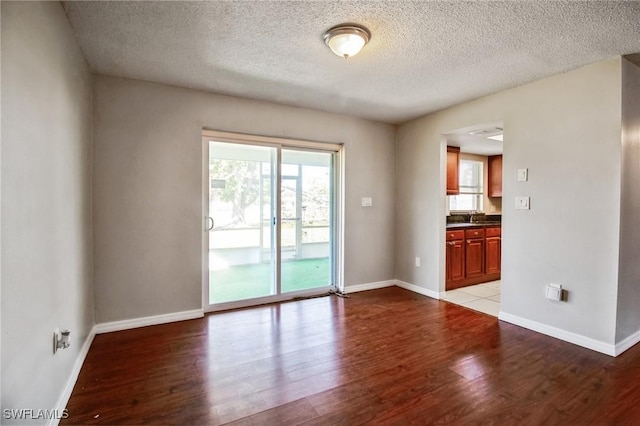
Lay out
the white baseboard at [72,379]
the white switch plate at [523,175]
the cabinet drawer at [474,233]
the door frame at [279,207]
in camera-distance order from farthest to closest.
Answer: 1. the cabinet drawer at [474,233]
2. the door frame at [279,207]
3. the white switch plate at [523,175]
4. the white baseboard at [72,379]

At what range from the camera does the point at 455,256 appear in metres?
4.45

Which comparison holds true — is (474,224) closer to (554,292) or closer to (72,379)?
(554,292)

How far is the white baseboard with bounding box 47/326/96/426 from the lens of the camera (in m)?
1.77

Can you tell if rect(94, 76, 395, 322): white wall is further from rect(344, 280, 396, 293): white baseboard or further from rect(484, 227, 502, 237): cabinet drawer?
rect(484, 227, 502, 237): cabinet drawer

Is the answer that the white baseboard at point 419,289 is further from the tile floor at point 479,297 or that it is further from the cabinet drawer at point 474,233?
the cabinet drawer at point 474,233

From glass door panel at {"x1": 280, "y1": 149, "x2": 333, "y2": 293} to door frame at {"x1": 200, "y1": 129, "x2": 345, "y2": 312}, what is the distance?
7cm

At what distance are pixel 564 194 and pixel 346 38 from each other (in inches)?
92.5

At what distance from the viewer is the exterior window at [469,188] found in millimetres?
6270

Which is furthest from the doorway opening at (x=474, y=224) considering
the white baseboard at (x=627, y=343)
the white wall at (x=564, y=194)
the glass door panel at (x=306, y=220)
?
the glass door panel at (x=306, y=220)

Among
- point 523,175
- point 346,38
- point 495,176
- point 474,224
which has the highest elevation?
point 346,38

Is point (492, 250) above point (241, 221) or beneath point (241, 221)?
beneath

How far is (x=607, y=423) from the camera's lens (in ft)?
5.73

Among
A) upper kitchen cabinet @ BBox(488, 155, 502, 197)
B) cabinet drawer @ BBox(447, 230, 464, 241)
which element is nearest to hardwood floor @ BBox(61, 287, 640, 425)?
cabinet drawer @ BBox(447, 230, 464, 241)

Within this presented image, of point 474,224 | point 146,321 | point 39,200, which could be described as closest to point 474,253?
point 474,224
